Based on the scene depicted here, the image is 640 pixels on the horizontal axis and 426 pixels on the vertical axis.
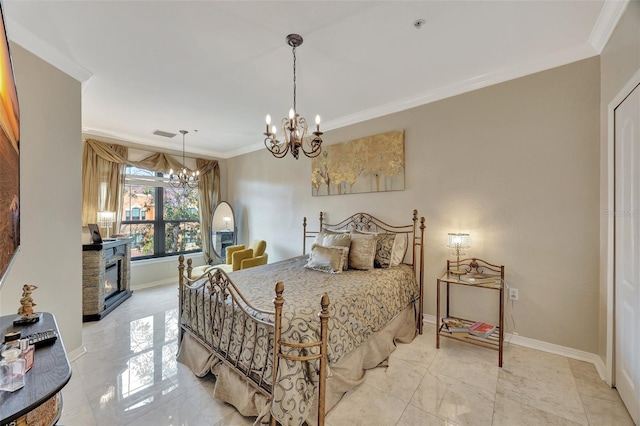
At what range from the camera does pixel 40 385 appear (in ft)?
2.99

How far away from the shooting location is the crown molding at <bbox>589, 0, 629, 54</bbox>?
6.21 ft

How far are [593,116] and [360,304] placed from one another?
2.73m

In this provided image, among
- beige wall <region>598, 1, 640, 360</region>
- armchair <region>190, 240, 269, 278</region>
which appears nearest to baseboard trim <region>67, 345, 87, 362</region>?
armchair <region>190, 240, 269, 278</region>

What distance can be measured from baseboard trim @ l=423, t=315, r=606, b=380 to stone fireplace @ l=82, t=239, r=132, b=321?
5.14 metres

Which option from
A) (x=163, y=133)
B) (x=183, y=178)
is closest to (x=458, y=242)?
(x=183, y=178)

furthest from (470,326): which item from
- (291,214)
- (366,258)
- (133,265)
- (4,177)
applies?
(133,265)

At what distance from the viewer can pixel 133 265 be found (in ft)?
16.5

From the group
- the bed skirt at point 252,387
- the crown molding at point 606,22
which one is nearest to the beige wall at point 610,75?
the crown molding at point 606,22

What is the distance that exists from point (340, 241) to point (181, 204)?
166 inches

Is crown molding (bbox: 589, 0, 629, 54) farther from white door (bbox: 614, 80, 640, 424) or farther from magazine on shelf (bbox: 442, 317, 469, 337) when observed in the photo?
magazine on shelf (bbox: 442, 317, 469, 337)

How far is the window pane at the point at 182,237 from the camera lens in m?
5.66

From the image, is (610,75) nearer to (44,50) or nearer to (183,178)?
(44,50)

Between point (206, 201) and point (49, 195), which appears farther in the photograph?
point (206, 201)

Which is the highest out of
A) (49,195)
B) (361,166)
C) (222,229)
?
(361,166)
